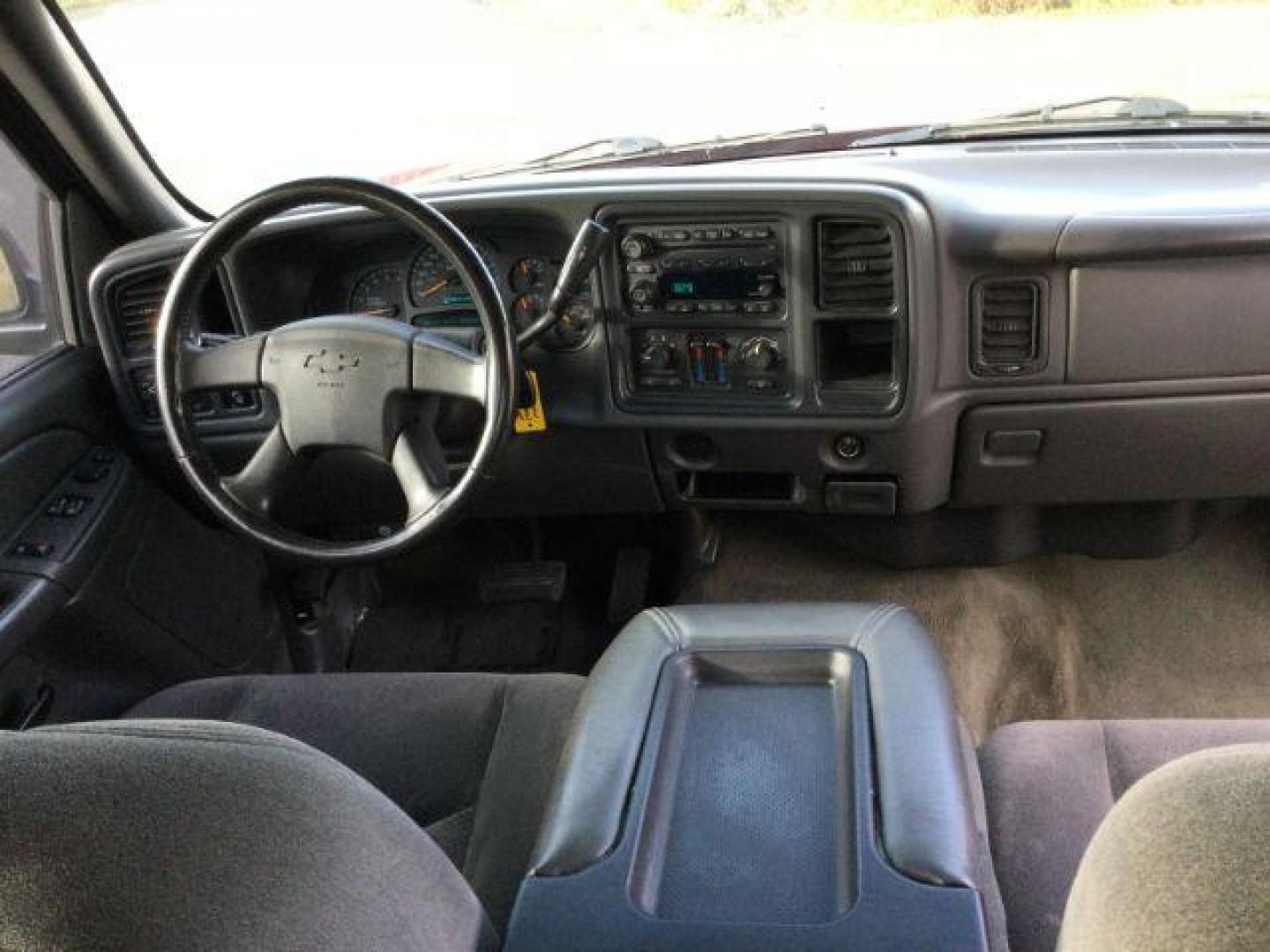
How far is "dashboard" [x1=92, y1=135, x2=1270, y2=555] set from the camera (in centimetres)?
208

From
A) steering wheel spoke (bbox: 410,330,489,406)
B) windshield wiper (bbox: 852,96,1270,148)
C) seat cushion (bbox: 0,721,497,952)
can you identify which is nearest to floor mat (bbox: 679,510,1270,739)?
windshield wiper (bbox: 852,96,1270,148)

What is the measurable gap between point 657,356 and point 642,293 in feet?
0.44

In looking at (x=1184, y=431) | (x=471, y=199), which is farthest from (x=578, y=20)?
(x=1184, y=431)

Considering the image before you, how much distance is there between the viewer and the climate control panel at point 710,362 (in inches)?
89.6

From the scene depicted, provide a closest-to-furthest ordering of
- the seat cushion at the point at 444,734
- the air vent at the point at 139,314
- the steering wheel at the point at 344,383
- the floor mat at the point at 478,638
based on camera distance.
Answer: the seat cushion at the point at 444,734, the steering wheel at the point at 344,383, the air vent at the point at 139,314, the floor mat at the point at 478,638

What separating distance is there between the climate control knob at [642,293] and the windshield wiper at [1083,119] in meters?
0.55

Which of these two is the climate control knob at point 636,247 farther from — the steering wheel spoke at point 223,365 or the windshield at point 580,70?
the steering wheel spoke at point 223,365

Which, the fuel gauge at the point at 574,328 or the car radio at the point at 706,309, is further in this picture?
the fuel gauge at the point at 574,328

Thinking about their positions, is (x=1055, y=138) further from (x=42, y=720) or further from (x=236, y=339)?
(x=42, y=720)

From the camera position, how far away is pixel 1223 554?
2.75m

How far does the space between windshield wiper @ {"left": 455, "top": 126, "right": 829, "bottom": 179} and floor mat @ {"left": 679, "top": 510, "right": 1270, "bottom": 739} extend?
93cm

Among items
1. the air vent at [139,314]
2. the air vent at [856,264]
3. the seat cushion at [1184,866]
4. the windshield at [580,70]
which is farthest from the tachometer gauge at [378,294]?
the seat cushion at [1184,866]

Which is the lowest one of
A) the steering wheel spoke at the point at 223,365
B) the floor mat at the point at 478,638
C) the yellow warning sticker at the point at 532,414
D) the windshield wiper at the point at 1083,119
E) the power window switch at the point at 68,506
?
the floor mat at the point at 478,638

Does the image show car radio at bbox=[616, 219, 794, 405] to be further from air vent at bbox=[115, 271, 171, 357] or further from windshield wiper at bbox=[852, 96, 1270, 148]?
air vent at bbox=[115, 271, 171, 357]
